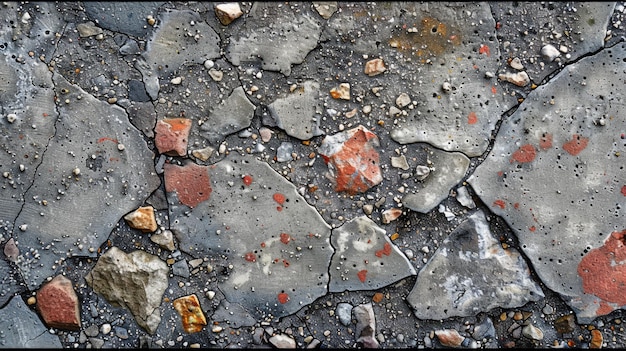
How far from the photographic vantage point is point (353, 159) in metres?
1.69

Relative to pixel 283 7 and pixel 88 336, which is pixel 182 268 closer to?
pixel 88 336

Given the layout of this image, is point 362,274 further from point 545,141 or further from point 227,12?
point 227,12

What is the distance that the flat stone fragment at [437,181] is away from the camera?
1.69 m

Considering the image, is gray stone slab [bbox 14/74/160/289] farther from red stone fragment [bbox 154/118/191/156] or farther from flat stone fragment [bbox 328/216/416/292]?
flat stone fragment [bbox 328/216/416/292]

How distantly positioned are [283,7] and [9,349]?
133 cm

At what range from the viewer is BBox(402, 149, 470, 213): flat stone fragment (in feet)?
5.56

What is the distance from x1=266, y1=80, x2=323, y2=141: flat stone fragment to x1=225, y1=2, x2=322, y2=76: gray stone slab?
0.08 metres

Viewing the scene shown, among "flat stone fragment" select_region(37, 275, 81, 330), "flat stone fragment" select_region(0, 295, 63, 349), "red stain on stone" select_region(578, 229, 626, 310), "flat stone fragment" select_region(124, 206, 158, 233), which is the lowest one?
"flat stone fragment" select_region(0, 295, 63, 349)

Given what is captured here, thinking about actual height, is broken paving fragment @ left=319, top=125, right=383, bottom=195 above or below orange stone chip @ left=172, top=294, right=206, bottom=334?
above

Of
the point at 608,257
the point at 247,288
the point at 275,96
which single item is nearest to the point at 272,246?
the point at 247,288

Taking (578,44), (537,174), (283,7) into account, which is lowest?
(537,174)

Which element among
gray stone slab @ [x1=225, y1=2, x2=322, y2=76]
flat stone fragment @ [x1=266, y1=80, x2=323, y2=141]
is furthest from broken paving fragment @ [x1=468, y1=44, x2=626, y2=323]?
gray stone slab @ [x1=225, y1=2, x2=322, y2=76]

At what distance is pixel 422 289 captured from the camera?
169cm

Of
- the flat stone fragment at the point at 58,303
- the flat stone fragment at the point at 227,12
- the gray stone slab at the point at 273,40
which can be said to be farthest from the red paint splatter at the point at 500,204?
the flat stone fragment at the point at 58,303
